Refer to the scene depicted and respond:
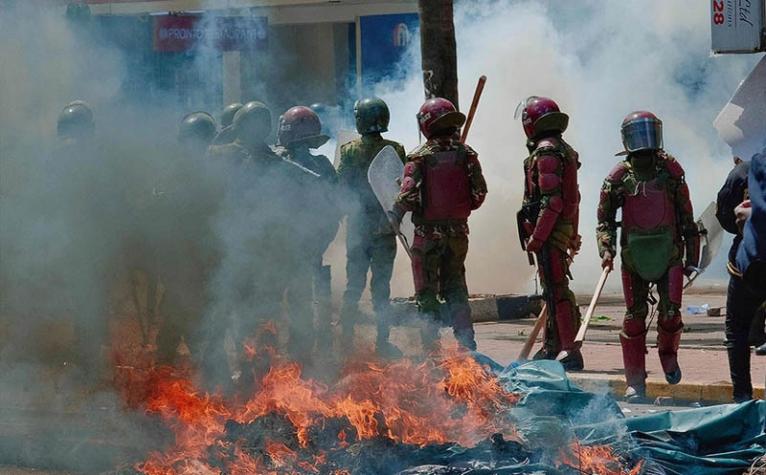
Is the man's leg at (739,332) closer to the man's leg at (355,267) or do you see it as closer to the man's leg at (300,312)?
the man's leg at (300,312)

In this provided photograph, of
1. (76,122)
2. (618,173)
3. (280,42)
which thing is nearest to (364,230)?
(618,173)

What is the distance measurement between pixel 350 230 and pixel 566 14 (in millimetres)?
11249

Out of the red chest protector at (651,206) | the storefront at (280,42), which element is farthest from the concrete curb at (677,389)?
the storefront at (280,42)

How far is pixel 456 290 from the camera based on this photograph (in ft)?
29.9

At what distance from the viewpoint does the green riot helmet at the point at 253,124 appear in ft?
28.2

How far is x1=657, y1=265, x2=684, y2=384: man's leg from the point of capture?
8164 millimetres

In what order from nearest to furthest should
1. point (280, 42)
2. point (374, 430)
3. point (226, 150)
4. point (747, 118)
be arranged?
point (374, 430)
point (747, 118)
point (226, 150)
point (280, 42)

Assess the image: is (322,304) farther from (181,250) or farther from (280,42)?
(280,42)

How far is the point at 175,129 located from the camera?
28.3 ft

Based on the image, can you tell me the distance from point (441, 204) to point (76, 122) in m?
2.47

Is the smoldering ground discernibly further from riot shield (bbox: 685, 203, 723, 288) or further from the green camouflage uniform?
riot shield (bbox: 685, 203, 723, 288)

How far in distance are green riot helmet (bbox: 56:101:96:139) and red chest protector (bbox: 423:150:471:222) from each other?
7.40ft

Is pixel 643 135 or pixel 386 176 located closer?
pixel 643 135

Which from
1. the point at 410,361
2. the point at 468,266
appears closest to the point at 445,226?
the point at 410,361
